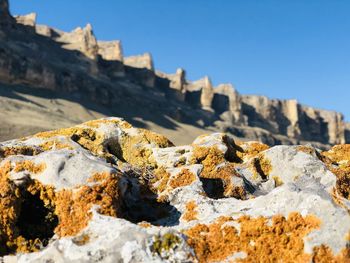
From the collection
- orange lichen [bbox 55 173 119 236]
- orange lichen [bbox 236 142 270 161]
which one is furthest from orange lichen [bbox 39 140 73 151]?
orange lichen [bbox 236 142 270 161]

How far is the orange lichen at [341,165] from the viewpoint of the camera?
12.4m

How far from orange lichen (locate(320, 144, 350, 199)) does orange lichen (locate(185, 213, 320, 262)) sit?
474cm

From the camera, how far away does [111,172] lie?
28.3 ft

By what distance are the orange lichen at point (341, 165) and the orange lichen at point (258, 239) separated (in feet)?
15.6

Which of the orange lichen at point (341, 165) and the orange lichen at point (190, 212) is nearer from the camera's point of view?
the orange lichen at point (190, 212)

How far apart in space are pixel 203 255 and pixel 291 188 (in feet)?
7.86

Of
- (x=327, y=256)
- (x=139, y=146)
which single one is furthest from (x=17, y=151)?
(x=327, y=256)

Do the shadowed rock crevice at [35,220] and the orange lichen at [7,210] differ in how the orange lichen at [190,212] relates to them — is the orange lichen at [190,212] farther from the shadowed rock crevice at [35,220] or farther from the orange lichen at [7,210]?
the orange lichen at [7,210]

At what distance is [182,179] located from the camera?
11156 millimetres

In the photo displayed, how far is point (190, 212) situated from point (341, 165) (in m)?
7.62

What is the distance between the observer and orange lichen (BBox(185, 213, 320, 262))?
24.3ft

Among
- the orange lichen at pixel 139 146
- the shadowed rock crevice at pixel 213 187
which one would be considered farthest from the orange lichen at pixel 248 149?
the shadowed rock crevice at pixel 213 187

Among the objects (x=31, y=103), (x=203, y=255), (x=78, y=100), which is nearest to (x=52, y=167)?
(x=203, y=255)

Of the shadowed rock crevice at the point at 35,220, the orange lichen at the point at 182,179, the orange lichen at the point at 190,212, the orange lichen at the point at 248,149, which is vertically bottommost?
the shadowed rock crevice at the point at 35,220
